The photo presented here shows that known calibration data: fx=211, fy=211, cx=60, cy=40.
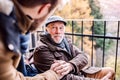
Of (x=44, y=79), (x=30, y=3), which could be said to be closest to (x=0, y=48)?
(x=30, y=3)

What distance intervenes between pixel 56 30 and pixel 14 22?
1.26 meters

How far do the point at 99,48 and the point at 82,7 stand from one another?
1154mm

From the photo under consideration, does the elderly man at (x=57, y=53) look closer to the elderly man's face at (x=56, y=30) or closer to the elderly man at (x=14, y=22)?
the elderly man's face at (x=56, y=30)

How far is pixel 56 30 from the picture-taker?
5.66 feet

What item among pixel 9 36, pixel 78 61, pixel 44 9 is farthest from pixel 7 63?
pixel 78 61

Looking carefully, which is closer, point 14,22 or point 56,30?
point 14,22

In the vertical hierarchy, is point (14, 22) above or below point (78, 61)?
above

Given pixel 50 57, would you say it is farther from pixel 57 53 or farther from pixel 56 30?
pixel 56 30

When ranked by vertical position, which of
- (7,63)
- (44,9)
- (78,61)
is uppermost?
(44,9)

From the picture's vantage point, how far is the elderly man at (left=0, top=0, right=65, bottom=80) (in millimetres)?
452

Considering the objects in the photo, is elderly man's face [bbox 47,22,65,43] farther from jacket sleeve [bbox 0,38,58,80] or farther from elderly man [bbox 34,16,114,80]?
jacket sleeve [bbox 0,38,58,80]

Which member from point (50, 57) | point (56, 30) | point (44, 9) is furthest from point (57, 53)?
point (44, 9)

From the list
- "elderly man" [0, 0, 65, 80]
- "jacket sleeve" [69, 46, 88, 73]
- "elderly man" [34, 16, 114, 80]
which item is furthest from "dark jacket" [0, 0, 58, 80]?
"jacket sleeve" [69, 46, 88, 73]

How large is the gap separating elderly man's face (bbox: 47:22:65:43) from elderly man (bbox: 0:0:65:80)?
114cm
